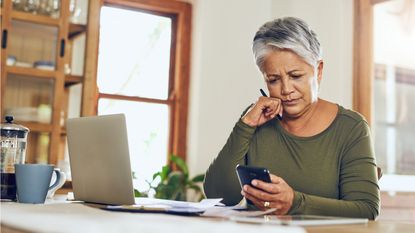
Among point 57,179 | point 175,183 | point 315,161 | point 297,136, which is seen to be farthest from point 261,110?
A: point 175,183

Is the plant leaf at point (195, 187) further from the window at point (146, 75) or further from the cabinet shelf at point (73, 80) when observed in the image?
the cabinet shelf at point (73, 80)

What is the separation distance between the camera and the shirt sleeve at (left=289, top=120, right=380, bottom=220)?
152 cm

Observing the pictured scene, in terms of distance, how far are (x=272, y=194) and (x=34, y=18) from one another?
2.62 metres

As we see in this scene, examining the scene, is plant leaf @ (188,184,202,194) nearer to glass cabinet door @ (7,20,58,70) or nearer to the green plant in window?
the green plant in window

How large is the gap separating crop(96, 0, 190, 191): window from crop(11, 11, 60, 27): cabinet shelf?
440mm

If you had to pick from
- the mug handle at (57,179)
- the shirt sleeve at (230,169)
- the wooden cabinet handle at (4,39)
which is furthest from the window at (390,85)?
the mug handle at (57,179)

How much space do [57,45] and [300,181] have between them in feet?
7.49

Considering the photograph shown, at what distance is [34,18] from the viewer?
144 inches

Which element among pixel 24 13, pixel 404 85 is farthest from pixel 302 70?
pixel 24 13

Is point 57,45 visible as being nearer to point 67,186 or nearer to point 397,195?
point 67,186

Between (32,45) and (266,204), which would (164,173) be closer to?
(32,45)

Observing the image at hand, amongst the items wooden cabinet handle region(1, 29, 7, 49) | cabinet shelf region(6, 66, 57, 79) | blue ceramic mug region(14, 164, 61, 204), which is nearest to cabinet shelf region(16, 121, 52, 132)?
cabinet shelf region(6, 66, 57, 79)

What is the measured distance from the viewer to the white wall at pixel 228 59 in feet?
13.1

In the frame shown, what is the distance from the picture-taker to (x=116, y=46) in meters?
4.17
